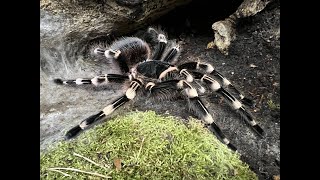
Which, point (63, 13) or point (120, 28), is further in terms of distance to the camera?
point (120, 28)

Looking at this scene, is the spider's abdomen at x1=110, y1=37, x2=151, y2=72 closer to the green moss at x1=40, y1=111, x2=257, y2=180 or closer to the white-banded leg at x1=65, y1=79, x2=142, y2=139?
the white-banded leg at x1=65, y1=79, x2=142, y2=139

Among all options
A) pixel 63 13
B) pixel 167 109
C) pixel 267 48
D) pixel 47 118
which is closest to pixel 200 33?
pixel 267 48

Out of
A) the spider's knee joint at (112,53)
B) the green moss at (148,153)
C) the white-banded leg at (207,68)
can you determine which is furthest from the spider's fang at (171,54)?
the green moss at (148,153)

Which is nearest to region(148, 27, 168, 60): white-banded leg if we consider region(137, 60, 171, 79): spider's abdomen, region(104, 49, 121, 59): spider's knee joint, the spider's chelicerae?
the spider's chelicerae

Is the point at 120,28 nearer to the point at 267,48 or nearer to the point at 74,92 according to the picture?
the point at 74,92

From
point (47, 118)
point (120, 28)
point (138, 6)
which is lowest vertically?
point (47, 118)

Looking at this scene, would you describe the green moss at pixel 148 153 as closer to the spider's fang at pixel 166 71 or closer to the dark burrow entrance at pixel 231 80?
the dark burrow entrance at pixel 231 80
